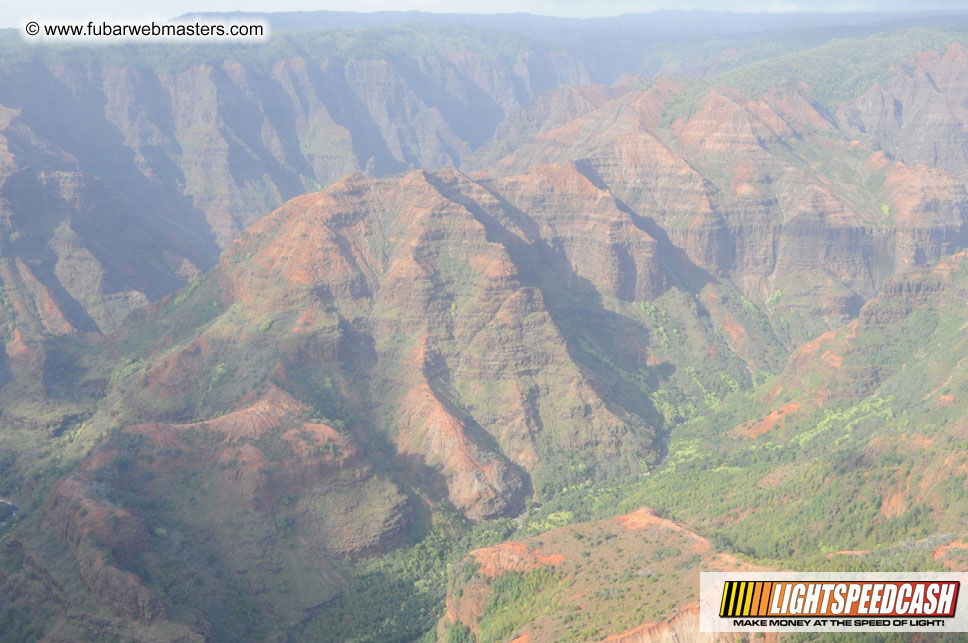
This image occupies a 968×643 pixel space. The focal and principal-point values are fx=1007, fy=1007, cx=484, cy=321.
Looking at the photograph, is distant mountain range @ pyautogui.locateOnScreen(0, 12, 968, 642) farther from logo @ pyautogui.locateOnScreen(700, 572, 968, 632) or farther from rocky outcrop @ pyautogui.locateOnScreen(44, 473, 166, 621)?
logo @ pyautogui.locateOnScreen(700, 572, 968, 632)

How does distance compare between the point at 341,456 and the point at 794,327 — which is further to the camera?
the point at 794,327

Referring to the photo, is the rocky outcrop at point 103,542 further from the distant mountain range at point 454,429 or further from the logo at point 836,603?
the logo at point 836,603

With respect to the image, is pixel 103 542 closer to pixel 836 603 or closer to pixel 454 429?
pixel 454 429

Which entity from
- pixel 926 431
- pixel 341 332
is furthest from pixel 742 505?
pixel 341 332

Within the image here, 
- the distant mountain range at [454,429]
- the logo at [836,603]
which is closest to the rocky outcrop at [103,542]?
the distant mountain range at [454,429]

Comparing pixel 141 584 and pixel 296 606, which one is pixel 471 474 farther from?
pixel 141 584

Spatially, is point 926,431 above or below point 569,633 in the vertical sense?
above

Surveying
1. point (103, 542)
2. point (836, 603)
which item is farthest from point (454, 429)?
point (836, 603)

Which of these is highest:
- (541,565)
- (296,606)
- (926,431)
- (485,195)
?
(485,195)
